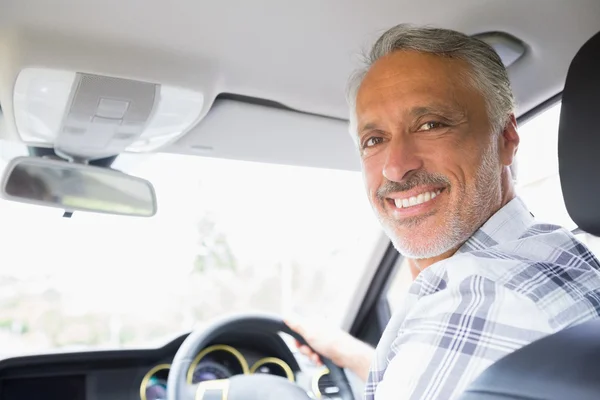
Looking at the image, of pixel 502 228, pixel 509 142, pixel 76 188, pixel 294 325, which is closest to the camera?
pixel 502 228

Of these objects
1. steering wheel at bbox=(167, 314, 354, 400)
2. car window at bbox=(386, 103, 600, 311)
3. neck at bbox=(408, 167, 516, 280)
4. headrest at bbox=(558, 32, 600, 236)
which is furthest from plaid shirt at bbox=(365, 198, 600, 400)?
car window at bbox=(386, 103, 600, 311)

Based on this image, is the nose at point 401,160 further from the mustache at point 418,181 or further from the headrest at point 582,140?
the headrest at point 582,140

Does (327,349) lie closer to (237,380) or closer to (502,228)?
(237,380)

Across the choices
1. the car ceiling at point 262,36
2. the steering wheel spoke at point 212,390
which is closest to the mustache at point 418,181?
the car ceiling at point 262,36

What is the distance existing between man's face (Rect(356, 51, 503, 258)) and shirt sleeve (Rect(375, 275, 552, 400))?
504 mm

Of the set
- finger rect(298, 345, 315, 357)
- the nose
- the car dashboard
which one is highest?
the nose

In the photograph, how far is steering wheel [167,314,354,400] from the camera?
222cm

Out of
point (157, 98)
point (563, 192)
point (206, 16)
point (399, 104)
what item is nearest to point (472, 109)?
point (399, 104)

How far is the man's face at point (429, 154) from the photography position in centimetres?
180

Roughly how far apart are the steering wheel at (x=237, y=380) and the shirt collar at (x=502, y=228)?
1.01 meters

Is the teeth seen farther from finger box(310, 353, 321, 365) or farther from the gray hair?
finger box(310, 353, 321, 365)

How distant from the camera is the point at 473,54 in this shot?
1951mm

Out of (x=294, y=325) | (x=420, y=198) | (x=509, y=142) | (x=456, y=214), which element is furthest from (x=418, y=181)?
(x=294, y=325)

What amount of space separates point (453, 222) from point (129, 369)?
1.56 meters
